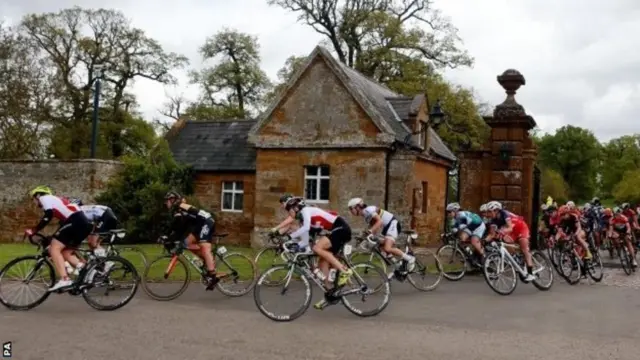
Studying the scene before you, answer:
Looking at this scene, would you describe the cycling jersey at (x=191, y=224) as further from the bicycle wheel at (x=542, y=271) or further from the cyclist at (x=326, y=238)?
the bicycle wheel at (x=542, y=271)

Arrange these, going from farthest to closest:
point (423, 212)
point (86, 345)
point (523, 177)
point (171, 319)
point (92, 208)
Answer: point (423, 212), point (523, 177), point (92, 208), point (171, 319), point (86, 345)

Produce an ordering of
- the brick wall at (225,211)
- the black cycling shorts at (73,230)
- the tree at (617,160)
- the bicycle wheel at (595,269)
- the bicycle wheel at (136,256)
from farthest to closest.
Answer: the tree at (617,160)
the brick wall at (225,211)
the bicycle wheel at (595,269)
the bicycle wheel at (136,256)
the black cycling shorts at (73,230)

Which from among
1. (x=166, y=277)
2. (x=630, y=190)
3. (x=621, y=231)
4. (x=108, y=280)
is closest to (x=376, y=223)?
(x=166, y=277)

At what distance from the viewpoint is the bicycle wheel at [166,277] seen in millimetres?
11500

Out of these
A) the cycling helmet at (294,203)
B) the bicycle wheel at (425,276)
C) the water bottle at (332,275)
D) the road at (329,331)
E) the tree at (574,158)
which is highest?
the tree at (574,158)

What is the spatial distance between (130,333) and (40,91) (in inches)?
→ 1177

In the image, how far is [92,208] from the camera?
12500mm

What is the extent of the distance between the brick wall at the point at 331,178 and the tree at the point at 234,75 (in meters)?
25.7

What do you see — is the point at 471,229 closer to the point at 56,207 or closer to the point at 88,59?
the point at 56,207

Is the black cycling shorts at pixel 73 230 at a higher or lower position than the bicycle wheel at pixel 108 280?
higher

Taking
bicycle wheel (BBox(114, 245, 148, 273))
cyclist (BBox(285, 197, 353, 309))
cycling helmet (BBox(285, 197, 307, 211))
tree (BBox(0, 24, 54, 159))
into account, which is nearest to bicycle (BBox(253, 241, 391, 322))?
cyclist (BBox(285, 197, 353, 309))

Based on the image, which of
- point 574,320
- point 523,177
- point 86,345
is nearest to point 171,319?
point 86,345

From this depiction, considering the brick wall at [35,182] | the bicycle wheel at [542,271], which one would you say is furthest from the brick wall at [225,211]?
the bicycle wheel at [542,271]

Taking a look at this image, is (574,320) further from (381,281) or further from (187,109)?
(187,109)
